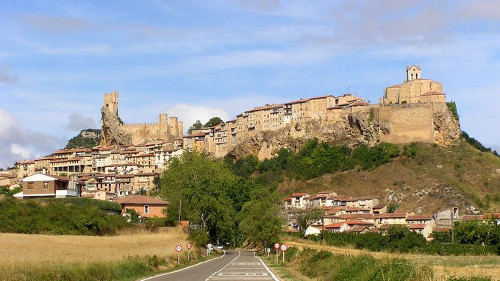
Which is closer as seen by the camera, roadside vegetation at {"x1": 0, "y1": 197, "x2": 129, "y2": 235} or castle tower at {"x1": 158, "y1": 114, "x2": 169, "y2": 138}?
roadside vegetation at {"x1": 0, "y1": 197, "x2": 129, "y2": 235}

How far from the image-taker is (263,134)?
158125 millimetres

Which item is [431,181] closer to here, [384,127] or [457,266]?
[384,127]

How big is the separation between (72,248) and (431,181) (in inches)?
3615

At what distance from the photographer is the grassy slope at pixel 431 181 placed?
115562 millimetres

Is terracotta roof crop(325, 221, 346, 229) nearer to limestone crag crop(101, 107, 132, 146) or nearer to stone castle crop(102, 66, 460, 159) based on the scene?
stone castle crop(102, 66, 460, 159)

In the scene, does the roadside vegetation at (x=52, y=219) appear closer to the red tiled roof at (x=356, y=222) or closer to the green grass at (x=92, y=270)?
the green grass at (x=92, y=270)

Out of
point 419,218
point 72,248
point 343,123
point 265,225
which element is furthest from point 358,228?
point 72,248

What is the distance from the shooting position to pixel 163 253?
144 feet

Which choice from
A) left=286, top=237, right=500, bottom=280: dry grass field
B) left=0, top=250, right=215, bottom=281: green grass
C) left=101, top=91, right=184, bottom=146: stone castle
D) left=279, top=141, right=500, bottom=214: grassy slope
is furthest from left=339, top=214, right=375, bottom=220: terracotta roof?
left=101, top=91, right=184, bottom=146: stone castle

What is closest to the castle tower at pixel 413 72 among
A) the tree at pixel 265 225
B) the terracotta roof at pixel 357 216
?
the terracotta roof at pixel 357 216

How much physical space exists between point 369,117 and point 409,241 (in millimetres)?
73512

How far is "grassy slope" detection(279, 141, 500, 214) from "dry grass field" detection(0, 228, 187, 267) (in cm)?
7073

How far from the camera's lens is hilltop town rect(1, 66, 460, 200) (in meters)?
140

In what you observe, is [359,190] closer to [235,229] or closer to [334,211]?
[334,211]
